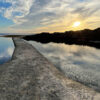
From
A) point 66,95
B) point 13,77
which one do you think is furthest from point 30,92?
point 13,77

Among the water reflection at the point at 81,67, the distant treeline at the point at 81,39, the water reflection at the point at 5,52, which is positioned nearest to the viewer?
the water reflection at the point at 81,67

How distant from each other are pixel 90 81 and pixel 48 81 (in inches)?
153

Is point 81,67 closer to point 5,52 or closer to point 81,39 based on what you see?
point 5,52

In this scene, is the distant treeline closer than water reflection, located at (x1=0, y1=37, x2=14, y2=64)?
No

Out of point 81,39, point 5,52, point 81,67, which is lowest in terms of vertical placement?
point 81,67

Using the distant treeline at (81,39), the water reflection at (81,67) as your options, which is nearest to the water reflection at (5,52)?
the water reflection at (81,67)

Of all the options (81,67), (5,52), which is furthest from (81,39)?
(81,67)

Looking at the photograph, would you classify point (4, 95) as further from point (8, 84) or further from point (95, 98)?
point (95, 98)

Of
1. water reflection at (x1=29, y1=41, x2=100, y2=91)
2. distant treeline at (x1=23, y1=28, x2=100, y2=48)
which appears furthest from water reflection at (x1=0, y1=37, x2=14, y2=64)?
distant treeline at (x1=23, y1=28, x2=100, y2=48)

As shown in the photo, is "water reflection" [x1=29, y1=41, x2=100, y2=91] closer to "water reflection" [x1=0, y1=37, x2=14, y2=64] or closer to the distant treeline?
"water reflection" [x1=0, y1=37, x2=14, y2=64]

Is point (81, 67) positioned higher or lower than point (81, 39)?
lower

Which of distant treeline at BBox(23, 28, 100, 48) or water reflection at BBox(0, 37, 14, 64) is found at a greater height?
distant treeline at BBox(23, 28, 100, 48)

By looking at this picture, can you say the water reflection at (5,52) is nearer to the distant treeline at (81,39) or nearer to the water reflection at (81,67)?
the water reflection at (81,67)

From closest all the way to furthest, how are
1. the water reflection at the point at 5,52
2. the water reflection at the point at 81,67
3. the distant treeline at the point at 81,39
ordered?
the water reflection at the point at 81,67 < the water reflection at the point at 5,52 < the distant treeline at the point at 81,39
